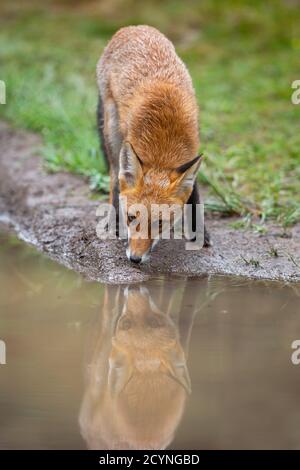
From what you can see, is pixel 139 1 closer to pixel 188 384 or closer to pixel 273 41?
pixel 273 41

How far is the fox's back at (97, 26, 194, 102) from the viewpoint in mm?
7551

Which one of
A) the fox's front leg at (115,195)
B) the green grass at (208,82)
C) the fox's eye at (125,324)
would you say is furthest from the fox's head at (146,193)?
the green grass at (208,82)

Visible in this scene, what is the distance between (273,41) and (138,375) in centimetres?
1131

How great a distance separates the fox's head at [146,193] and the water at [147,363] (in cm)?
42

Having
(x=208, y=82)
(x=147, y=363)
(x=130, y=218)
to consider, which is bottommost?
(x=147, y=363)

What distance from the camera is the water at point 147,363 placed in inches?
177

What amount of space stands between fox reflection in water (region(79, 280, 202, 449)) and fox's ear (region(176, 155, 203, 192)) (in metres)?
0.81

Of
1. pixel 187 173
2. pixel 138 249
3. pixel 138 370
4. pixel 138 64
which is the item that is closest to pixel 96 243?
pixel 138 249

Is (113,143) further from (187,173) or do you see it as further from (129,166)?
(187,173)

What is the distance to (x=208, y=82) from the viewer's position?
13195 mm

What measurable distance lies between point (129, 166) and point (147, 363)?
1.85m

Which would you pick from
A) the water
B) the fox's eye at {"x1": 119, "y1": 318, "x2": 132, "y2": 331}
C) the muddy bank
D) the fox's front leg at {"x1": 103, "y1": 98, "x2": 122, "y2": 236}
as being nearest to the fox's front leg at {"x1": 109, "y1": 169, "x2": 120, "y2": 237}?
the fox's front leg at {"x1": 103, "y1": 98, "x2": 122, "y2": 236}

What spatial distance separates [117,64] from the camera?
8047 millimetres

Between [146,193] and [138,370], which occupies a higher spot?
[146,193]
